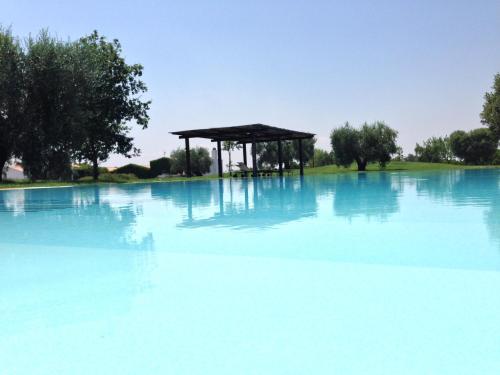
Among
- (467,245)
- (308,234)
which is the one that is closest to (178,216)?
(308,234)

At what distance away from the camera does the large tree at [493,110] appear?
38250 millimetres

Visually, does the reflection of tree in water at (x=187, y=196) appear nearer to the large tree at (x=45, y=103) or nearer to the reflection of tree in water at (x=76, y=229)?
the reflection of tree in water at (x=76, y=229)

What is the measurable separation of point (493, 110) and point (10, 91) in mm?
37255

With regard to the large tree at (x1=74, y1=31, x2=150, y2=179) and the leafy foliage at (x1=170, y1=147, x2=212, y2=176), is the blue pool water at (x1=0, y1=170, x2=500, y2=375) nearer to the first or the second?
the large tree at (x1=74, y1=31, x2=150, y2=179)

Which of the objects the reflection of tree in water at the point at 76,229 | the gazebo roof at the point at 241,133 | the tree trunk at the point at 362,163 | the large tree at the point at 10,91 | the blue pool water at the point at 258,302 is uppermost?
the large tree at the point at 10,91

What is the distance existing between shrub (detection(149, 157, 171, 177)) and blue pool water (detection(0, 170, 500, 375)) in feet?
165

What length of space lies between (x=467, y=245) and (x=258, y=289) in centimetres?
263

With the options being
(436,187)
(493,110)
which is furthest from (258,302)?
(493,110)

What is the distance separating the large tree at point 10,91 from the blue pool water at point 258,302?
22.8m

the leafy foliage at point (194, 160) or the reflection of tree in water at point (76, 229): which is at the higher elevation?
the leafy foliage at point (194, 160)

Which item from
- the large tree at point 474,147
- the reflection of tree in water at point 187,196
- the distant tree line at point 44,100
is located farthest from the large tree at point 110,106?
the large tree at point 474,147

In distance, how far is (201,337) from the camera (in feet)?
8.05

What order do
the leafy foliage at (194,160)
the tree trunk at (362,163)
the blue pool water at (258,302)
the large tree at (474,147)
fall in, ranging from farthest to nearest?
the large tree at (474,147), the leafy foliage at (194,160), the tree trunk at (362,163), the blue pool water at (258,302)

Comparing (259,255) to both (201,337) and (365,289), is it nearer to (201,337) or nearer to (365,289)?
(365,289)
